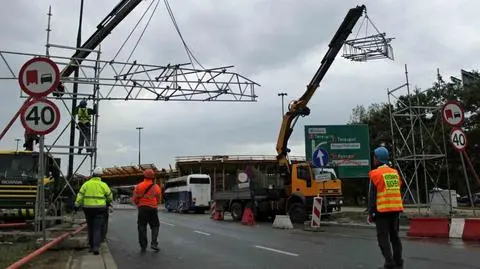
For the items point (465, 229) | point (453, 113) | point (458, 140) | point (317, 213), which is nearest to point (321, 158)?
point (317, 213)

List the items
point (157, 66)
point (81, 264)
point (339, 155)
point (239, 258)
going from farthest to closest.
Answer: point (339, 155), point (157, 66), point (239, 258), point (81, 264)

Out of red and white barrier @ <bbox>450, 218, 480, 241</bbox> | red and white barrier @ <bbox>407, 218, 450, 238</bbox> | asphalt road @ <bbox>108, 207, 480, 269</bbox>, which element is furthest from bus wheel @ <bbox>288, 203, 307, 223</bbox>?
red and white barrier @ <bbox>450, 218, 480, 241</bbox>

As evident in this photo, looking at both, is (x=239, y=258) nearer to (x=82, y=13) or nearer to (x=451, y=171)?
(x=82, y=13)

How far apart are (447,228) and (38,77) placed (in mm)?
11893

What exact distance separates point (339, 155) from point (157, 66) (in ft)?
37.4

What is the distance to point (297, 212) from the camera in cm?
2631

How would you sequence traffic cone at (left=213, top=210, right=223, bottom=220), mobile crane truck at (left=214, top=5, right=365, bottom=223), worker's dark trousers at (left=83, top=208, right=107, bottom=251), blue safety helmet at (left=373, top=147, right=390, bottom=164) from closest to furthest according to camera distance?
blue safety helmet at (left=373, top=147, right=390, bottom=164) < worker's dark trousers at (left=83, top=208, right=107, bottom=251) < mobile crane truck at (left=214, top=5, right=365, bottom=223) < traffic cone at (left=213, top=210, right=223, bottom=220)

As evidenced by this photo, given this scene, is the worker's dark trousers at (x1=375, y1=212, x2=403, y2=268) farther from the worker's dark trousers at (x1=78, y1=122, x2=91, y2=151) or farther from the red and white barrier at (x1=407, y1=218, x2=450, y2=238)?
the worker's dark trousers at (x1=78, y1=122, x2=91, y2=151)

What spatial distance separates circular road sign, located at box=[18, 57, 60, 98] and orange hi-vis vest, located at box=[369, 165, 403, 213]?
19.8 feet

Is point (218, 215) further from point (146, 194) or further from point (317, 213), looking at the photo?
point (146, 194)

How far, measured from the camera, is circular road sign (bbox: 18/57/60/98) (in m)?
10.3

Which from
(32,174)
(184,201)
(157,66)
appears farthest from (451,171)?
(32,174)

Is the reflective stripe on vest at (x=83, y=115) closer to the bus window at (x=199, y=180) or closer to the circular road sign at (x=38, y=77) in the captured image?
the circular road sign at (x=38, y=77)

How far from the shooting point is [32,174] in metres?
19.5
